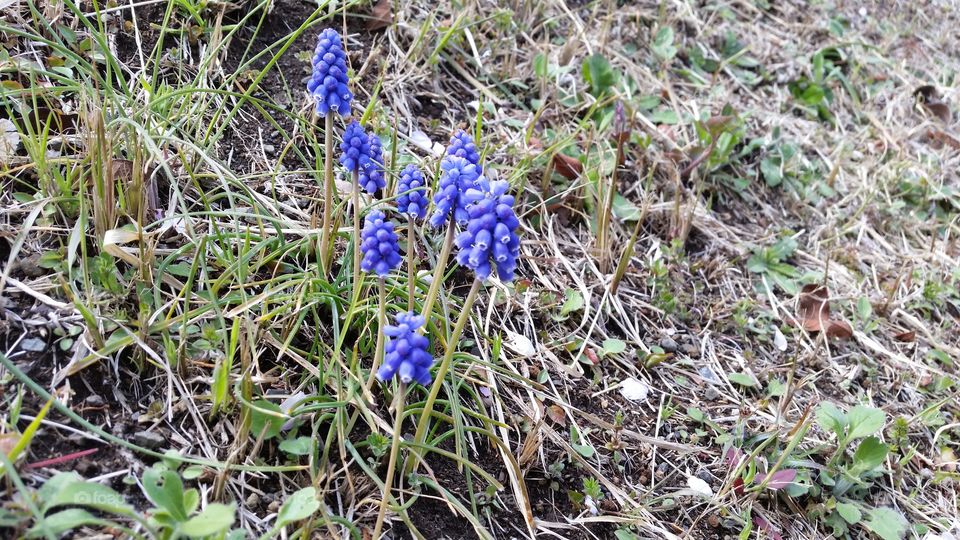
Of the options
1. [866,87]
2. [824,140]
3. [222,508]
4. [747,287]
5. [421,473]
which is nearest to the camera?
[222,508]

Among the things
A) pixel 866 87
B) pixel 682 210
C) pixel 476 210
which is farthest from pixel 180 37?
pixel 866 87

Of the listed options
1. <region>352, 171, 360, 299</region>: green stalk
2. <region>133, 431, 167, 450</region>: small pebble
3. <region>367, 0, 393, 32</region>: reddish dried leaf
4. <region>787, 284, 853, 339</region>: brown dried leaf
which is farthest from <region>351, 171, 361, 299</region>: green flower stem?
<region>787, 284, 853, 339</region>: brown dried leaf

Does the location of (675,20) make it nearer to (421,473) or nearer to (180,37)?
(180,37)

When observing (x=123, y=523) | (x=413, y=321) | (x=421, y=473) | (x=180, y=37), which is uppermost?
(x=180, y=37)

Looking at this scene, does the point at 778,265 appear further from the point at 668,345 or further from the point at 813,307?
the point at 668,345

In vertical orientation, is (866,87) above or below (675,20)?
below

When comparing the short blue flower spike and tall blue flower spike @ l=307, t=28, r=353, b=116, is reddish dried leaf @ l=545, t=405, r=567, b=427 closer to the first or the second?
the short blue flower spike
